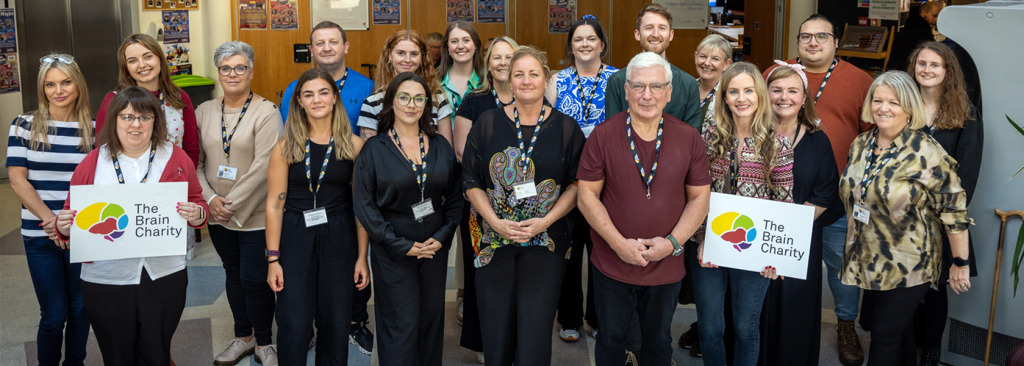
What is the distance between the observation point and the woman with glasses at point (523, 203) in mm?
3049

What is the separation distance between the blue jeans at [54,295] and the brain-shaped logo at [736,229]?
2648mm

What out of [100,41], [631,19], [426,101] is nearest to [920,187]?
[426,101]

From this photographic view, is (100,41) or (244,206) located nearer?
(244,206)

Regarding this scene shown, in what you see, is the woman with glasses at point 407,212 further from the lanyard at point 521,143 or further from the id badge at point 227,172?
the id badge at point 227,172

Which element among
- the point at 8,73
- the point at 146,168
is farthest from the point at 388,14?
the point at 146,168

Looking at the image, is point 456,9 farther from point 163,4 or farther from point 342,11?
point 163,4

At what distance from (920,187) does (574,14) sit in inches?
250

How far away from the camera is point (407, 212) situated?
312 centimetres

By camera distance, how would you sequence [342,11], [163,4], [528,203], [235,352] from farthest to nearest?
1. [342,11]
2. [163,4]
3. [235,352]
4. [528,203]

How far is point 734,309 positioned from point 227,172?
2.30 meters

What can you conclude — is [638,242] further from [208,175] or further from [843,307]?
[208,175]

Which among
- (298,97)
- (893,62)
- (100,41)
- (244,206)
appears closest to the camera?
(298,97)

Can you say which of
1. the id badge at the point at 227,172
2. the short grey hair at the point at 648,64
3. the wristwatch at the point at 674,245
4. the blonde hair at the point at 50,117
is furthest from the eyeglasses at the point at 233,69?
the wristwatch at the point at 674,245

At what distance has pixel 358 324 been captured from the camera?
160 inches
